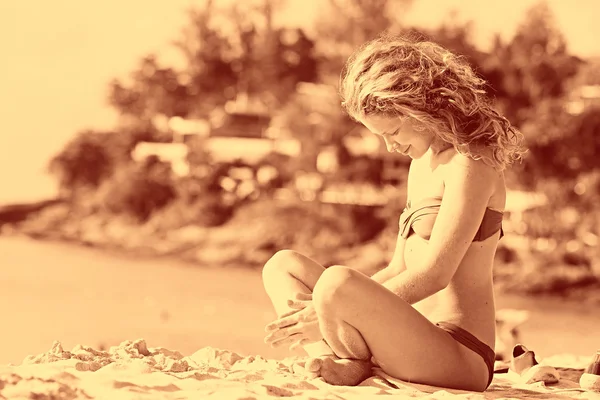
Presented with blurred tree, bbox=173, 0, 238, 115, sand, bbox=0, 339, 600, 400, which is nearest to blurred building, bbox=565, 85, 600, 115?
blurred tree, bbox=173, 0, 238, 115

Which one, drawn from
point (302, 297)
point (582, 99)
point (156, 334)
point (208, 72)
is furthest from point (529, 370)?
point (208, 72)

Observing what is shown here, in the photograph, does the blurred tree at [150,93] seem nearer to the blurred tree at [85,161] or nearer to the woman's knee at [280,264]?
the blurred tree at [85,161]

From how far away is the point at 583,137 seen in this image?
17.1 meters

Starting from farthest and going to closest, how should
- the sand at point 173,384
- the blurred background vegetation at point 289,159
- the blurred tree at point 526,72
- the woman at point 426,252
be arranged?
the blurred tree at point 526,72, the blurred background vegetation at point 289,159, the woman at point 426,252, the sand at point 173,384

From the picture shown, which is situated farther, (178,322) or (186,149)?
(186,149)

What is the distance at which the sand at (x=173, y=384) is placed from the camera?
2.83 meters

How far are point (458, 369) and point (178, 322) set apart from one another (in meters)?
12.5

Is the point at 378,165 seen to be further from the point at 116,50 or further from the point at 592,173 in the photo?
the point at 116,50

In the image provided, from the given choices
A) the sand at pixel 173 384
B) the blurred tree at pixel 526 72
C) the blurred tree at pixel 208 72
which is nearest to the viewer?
the sand at pixel 173 384

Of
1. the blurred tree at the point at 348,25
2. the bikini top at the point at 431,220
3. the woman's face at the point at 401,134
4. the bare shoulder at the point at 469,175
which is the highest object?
the blurred tree at the point at 348,25

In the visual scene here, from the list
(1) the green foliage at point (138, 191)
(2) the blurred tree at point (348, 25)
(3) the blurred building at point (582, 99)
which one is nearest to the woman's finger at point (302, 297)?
(3) the blurred building at point (582, 99)

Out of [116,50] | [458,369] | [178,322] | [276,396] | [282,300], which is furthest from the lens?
[116,50]

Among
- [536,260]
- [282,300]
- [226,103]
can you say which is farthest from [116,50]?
[282,300]

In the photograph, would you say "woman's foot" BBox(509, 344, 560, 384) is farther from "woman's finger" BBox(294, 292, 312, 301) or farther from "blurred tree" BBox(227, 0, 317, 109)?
"blurred tree" BBox(227, 0, 317, 109)
